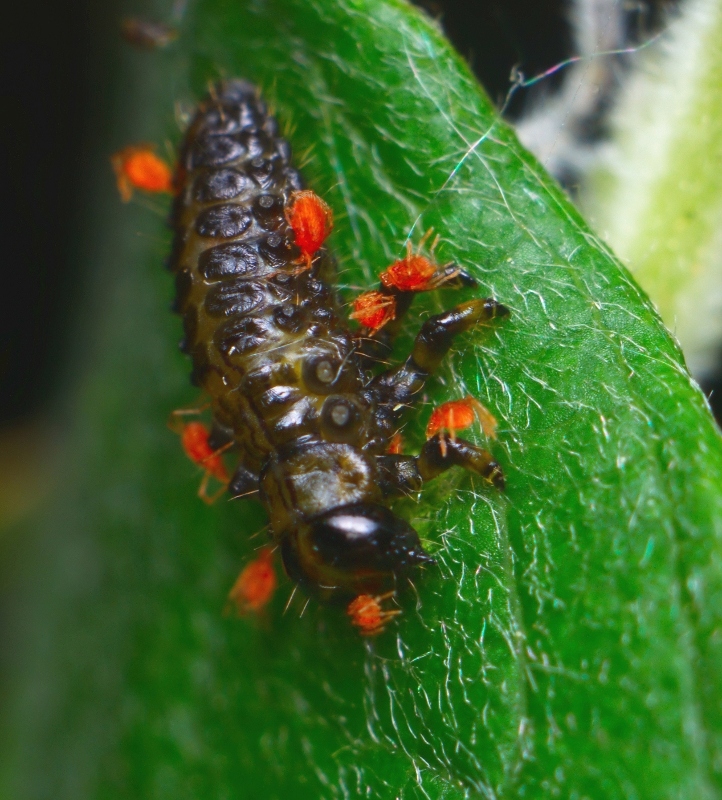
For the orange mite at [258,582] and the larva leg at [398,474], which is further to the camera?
the orange mite at [258,582]

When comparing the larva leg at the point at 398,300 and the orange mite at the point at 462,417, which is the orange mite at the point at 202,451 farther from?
the orange mite at the point at 462,417

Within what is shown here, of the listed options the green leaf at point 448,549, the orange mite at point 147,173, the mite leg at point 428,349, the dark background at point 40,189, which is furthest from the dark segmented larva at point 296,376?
the dark background at point 40,189

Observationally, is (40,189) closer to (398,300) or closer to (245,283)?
(245,283)

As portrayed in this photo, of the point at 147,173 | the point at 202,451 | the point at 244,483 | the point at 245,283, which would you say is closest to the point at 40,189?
the point at 147,173

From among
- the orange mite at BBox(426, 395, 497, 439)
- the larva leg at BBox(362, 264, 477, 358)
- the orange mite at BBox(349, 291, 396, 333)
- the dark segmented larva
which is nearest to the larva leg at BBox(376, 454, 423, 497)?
the dark segmented larva

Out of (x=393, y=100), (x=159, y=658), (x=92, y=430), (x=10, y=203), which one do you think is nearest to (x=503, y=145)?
(x=393, y=100)
